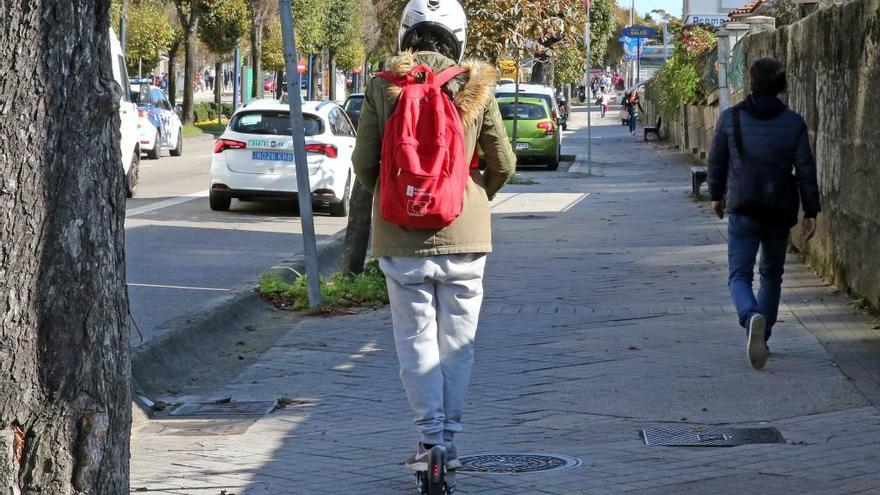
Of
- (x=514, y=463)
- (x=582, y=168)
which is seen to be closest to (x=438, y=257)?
(x=514, y=463)

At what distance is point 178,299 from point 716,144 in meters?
4.86

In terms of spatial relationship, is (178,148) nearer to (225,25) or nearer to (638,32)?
(638,32)

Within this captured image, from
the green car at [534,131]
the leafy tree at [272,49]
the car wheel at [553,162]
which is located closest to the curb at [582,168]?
the car wheel at [553,162]

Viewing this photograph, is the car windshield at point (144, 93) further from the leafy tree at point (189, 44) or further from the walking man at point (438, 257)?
the walking man at point (438, 257)

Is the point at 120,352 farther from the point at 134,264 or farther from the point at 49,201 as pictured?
the point at 134,264

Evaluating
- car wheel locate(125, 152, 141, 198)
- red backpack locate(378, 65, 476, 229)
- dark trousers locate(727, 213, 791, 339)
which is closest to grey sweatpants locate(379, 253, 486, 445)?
red backpack locate(378, 65, 476, 229)

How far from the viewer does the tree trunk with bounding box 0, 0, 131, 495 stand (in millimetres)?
3557

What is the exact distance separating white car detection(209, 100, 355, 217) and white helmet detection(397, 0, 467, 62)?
13.5 m

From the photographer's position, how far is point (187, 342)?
9.30 metres

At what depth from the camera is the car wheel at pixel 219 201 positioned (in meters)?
19.8

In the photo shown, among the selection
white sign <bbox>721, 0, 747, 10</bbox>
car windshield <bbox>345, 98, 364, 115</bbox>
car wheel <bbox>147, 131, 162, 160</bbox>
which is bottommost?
car wheel <bbox>147, 131, 162, 160</bbox>

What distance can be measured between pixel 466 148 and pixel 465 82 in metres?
0.25

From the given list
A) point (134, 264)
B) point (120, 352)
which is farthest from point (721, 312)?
point (120, 352)

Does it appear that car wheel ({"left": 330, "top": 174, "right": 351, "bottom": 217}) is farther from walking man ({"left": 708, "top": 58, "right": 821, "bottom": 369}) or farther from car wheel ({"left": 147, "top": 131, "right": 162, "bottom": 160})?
car wheel ({"left": 147, "top": 131, "right": 162, "bottom": 160})
